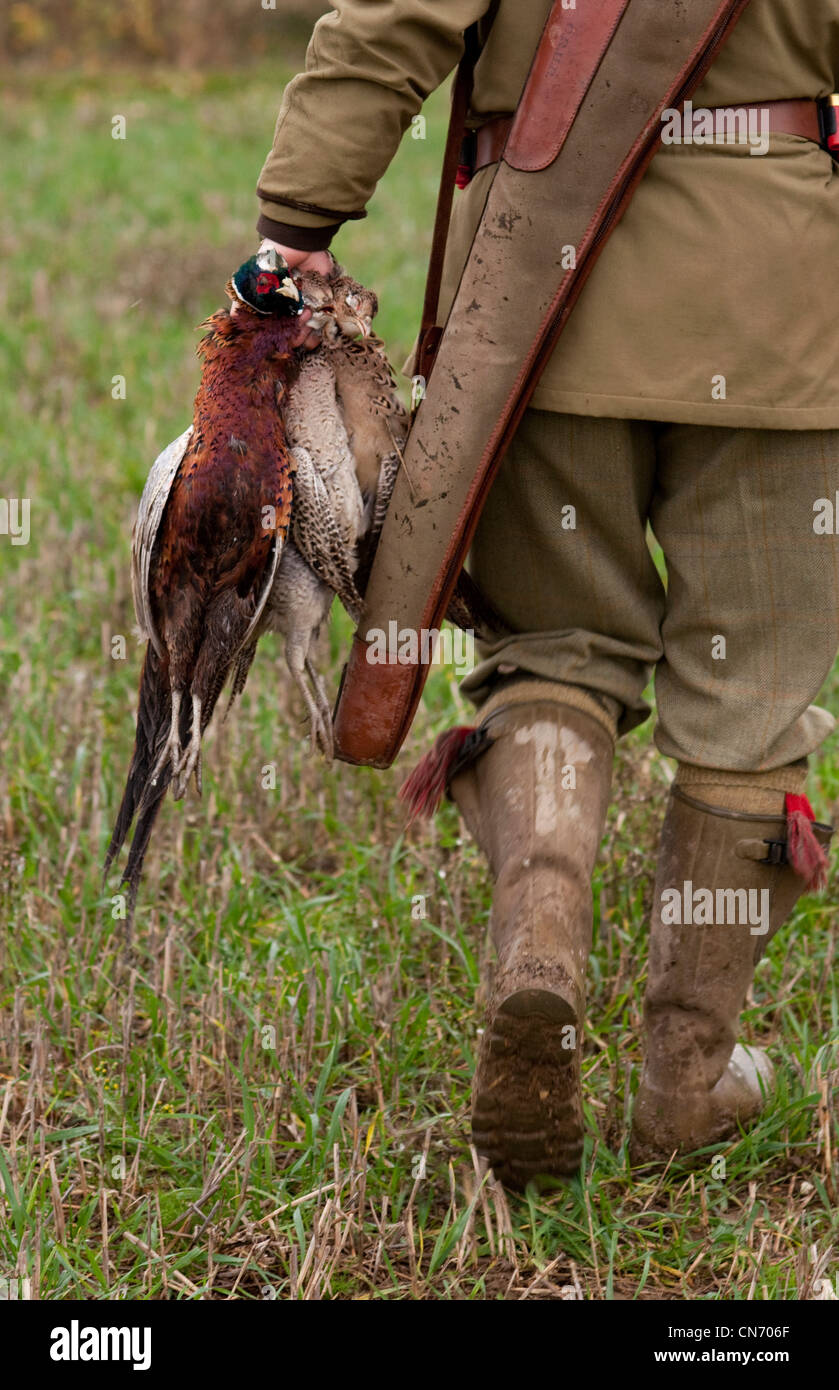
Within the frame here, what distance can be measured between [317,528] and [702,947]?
865 mm

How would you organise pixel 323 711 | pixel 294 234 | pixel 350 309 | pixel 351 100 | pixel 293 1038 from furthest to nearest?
pixel 293 1038, pixel 323 711, pixel 350 309, pixel 294 234, pixel 351 100

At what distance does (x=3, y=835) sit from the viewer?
3385 millimetres

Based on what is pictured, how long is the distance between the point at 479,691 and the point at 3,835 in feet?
4.32

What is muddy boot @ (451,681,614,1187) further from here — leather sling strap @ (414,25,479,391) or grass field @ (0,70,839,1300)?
leather sling strap @ (414,25,479,391)

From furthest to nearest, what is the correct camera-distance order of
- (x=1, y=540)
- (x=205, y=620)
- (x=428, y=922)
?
(x=1, y=540), (x=428, y=922), (x=205, y=620)

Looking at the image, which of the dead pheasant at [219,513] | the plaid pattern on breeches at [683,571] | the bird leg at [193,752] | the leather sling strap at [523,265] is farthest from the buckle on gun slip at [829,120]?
the bird leg at [193,752]

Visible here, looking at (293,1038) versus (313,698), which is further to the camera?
(293,1038)

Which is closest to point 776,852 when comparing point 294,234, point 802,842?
point 802,842

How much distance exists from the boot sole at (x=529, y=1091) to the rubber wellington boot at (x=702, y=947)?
0.24 metres

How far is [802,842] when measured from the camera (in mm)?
2375

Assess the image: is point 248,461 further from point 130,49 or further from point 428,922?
point 130,49

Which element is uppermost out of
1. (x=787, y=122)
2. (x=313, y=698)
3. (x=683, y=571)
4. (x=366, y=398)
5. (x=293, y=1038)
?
(x=787, y=122)

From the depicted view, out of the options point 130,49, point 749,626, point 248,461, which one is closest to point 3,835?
point 248,461

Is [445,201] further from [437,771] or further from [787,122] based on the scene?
[437,771]
